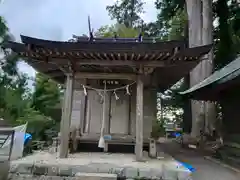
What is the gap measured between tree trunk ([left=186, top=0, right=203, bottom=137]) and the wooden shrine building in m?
5.14

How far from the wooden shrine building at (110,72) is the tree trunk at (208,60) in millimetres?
5243

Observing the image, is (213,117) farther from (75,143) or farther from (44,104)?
(44,104)

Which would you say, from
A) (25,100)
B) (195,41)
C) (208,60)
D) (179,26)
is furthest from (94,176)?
(179,26)

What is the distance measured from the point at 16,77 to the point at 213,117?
51.7ft

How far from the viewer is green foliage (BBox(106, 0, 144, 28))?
2244 cm

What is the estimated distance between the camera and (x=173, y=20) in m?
16.6

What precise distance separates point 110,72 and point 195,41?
342 inches

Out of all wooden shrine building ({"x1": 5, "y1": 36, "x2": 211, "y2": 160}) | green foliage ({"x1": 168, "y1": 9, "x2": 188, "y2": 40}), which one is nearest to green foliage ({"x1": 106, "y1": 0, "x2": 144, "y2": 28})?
green foliage ({"x1": 168, "y1": 9, "x2": 188, "y2": 40})

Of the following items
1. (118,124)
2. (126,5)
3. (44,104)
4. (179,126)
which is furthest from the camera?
(126,5)


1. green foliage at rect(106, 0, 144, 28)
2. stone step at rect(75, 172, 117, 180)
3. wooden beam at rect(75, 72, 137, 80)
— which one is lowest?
stone step at rect(75, 172, 117, 180)

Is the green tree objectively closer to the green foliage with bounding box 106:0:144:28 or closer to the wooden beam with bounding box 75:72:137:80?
the wooden beam with bounding box 75:72:137:80

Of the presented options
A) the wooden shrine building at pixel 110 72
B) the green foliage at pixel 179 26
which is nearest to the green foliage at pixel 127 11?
the green foliage at pixel 179 26

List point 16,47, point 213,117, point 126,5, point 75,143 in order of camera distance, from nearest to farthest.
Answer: point 16,47 → point 75,143 → point 213,117 → point 126,5

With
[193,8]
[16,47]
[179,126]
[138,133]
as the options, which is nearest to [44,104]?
[16,47]
